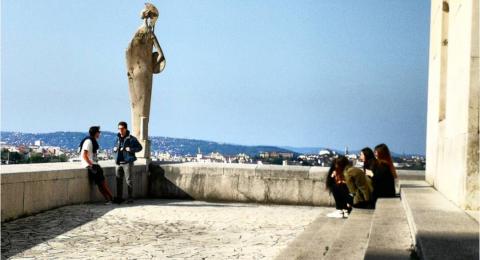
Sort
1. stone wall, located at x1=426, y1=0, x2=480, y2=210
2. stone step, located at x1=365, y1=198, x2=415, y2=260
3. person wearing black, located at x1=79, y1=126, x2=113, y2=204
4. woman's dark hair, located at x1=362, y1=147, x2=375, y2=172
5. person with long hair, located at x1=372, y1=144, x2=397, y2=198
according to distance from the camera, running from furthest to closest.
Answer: person wearing black, located at x1=79, y1=126, x2=113, y2=204
woman's dark hair, located at x1=362, y1=147, x2=375, y2=172
person with long hair, located at x1=372, y1=144, x2=397, y2=198
stone wall, located at x1=426, y1=0, x2=480, y2=210
stone step, located at x1=365, y1=198, x2=415, y2=260

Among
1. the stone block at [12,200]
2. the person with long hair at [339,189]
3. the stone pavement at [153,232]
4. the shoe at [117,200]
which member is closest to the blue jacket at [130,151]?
the shoe at [117,200]

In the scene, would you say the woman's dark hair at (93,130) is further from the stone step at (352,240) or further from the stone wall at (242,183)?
the stone step at (352,240)

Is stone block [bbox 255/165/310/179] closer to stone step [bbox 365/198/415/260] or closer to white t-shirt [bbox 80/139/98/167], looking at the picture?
white t-shirt [bbox 80/139/98/167]

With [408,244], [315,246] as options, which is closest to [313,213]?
[315,246]

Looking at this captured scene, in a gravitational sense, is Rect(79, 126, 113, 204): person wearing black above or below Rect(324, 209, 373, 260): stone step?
above

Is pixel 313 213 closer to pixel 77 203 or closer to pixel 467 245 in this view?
pixel 77 203

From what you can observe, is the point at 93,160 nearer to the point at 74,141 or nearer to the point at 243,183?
the point at 243,183

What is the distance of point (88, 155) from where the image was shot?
11.5 metres

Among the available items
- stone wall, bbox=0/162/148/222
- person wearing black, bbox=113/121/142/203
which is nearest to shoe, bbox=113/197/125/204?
person wearing black, bbox=113/121/142/203

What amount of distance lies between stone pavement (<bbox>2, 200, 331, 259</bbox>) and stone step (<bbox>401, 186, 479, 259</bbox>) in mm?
1710

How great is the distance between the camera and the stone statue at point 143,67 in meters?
13.6

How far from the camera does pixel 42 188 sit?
33.0 feet

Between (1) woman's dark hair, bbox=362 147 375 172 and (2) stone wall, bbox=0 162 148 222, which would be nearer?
(2) stone wall, bbox=0 162 148 222

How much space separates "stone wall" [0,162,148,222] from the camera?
9.01m
